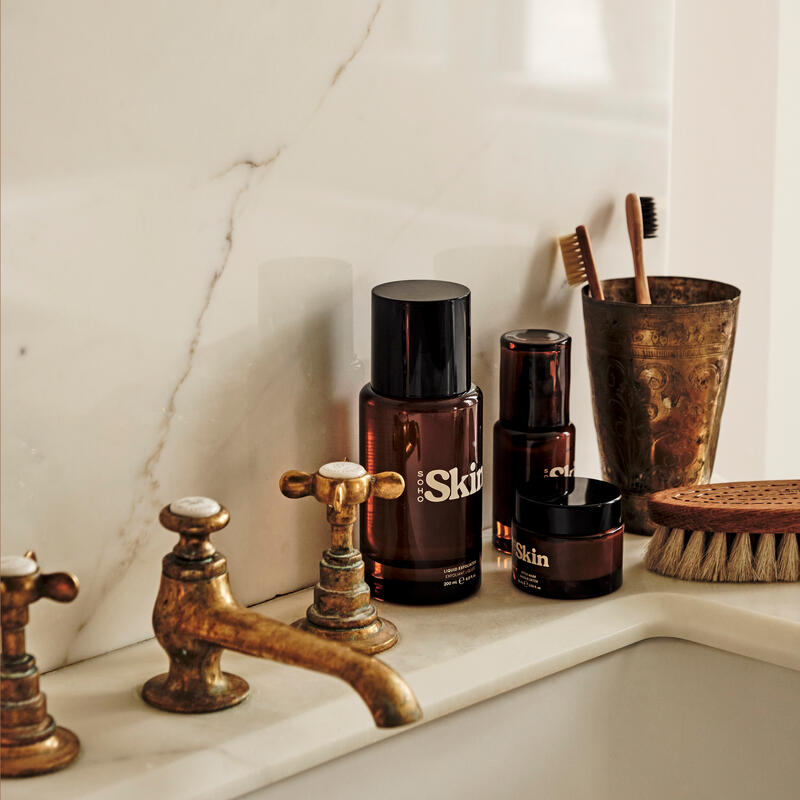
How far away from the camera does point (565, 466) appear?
81cm

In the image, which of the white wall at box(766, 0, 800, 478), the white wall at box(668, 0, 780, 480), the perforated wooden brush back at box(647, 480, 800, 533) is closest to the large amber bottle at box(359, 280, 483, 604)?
the perforated wooden brush back at box(647, 480, 800, 533)

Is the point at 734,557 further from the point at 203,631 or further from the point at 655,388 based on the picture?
the point at 203,631

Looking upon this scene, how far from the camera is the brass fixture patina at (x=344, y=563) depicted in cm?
66

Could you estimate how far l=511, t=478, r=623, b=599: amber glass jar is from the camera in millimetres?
727

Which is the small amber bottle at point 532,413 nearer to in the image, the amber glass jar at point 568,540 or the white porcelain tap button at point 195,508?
the amber glass jar at point 568,540

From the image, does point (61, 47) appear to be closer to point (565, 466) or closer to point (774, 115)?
point (565, 466)

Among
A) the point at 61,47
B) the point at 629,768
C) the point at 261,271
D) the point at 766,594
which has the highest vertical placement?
the point at 61,47

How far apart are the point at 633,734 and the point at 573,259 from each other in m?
0.34

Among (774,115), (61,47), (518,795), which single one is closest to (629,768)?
(518,795)

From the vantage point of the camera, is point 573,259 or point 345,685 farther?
point 573,259

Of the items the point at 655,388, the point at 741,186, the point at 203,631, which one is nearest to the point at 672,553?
the point at 655,388

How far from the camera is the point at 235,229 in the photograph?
68cm

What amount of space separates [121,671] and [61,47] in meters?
0.33

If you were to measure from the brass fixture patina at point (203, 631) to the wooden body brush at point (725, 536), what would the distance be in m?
0.31
